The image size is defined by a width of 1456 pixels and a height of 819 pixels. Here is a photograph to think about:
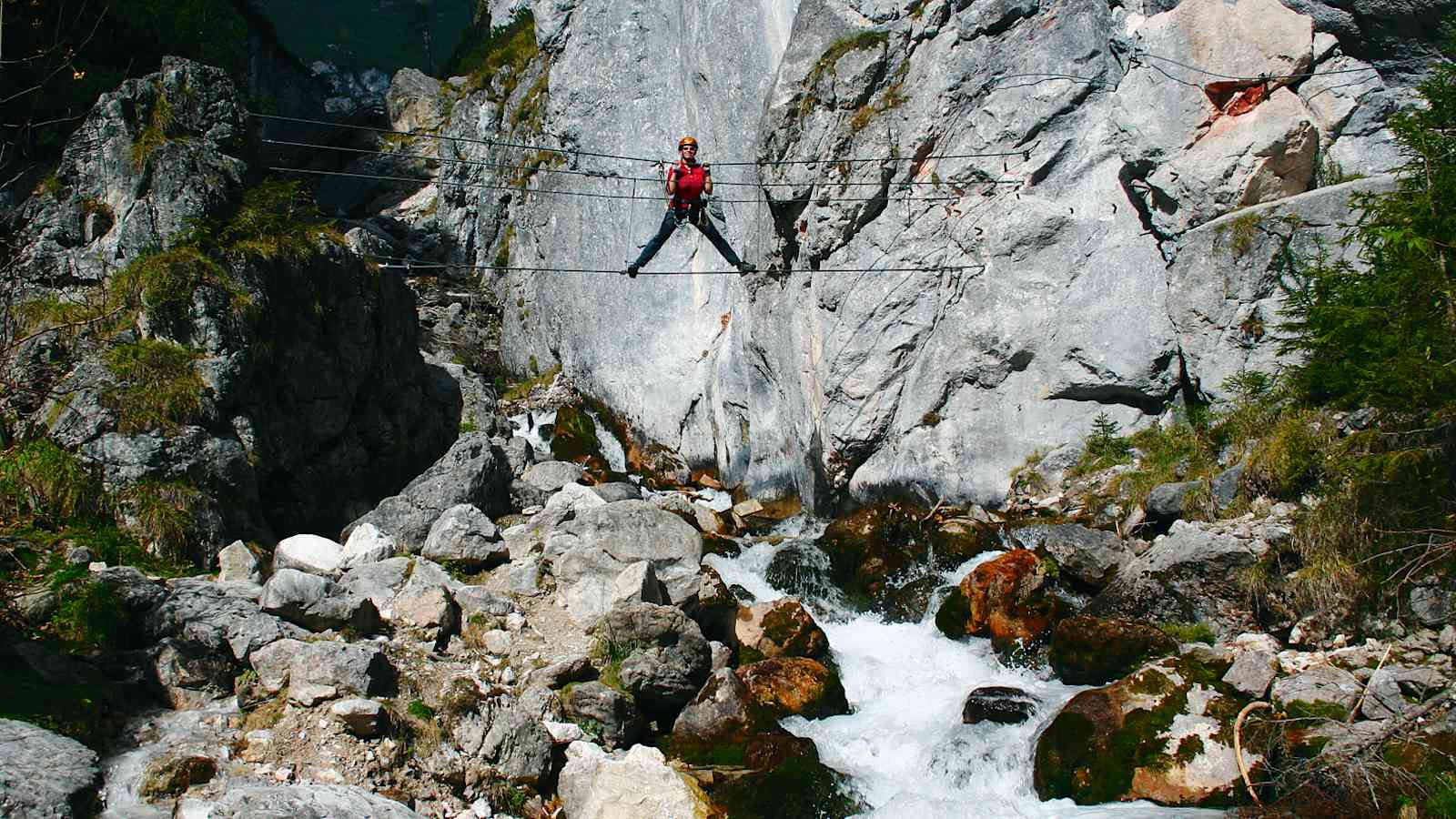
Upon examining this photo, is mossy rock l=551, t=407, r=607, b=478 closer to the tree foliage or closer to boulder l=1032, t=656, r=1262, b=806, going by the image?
boulder l=1032, t=656, r=1262, b=806

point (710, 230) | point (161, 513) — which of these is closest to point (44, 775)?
point (161, 513)

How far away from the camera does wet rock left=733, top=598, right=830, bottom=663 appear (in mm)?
10742

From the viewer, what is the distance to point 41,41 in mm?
15039

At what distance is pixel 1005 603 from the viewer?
1064 cm

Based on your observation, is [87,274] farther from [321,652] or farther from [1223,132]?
[1223,132]

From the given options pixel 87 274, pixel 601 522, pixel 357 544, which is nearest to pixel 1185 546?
pixel 601 522

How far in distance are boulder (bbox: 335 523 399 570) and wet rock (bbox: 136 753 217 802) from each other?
4.10 meters

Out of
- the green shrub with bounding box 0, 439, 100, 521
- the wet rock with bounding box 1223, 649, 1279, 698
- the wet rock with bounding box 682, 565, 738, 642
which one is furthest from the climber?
the wet rock with bounding box 1223, 649, 1279, 698

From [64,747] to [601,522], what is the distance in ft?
21.6

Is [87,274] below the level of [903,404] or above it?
above

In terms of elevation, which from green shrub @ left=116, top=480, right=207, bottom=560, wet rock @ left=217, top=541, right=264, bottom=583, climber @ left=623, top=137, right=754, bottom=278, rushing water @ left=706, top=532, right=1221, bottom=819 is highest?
climber @ left=623, top=137, right=754, bottom=278

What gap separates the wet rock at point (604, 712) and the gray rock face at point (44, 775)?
3819 millimetres

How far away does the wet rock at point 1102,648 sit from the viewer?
905 centimetres

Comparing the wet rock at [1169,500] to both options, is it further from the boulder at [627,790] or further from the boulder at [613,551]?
the boulder at [627,790]
